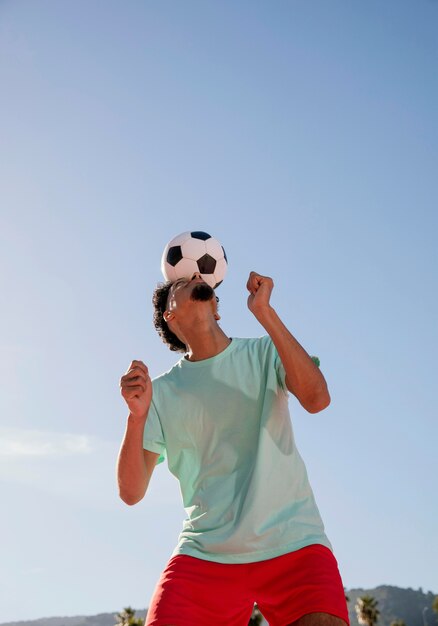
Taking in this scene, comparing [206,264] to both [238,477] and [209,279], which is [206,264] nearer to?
[209,279]

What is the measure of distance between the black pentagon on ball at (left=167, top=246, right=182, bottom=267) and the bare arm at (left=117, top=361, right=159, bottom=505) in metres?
1.73

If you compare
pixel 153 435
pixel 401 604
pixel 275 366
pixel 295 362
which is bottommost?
pixel 153 435

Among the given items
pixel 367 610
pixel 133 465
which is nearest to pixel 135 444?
pixel 133 465

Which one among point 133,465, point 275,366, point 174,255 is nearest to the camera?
point 275,366

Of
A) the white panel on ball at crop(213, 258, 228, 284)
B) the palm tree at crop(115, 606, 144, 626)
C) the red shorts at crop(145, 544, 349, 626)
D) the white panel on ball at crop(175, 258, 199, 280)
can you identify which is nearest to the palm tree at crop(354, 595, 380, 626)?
the palm tree at crop(115, 606, 144, 626)

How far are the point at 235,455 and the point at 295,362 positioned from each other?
2.48ft

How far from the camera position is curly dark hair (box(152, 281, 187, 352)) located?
6.59 metres

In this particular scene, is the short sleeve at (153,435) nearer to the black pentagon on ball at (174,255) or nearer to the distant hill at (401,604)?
the black pentagon on ball at (174,255)

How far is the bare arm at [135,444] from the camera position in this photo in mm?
5160

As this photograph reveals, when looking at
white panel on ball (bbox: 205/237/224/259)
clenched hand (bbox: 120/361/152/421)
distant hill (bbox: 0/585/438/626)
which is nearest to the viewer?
clenched hand (bbox: 120/361/152/421)

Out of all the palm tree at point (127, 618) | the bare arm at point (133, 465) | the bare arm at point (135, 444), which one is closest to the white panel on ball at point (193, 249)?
the bare arm at point (135, 444)

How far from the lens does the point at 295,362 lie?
4.93 m

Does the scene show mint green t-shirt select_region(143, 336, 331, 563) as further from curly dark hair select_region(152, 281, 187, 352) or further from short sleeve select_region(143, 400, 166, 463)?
curly dark hair select_region(152, 281, 187, 352)

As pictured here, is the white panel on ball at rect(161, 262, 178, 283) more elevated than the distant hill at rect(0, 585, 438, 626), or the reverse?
the distant hill at rect(0, 585, 438, 626)
